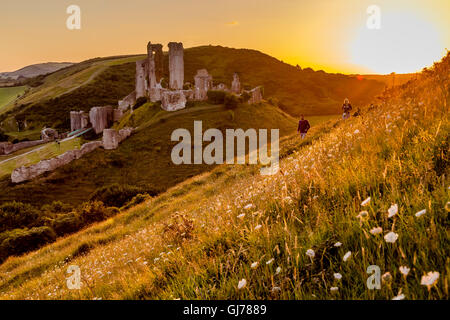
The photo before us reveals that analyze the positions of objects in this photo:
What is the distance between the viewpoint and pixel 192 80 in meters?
154

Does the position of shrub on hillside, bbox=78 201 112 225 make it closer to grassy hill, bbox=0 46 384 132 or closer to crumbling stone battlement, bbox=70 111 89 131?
crumbling stone battlement, bbox=70 111 89 131

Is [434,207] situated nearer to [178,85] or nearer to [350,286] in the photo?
[350,286]

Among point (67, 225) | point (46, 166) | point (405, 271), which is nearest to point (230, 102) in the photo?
point (46, 166)

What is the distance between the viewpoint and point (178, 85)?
7981 centimetres

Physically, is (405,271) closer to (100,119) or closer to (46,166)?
(46,166)

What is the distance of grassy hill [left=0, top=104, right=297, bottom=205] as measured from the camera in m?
38.8

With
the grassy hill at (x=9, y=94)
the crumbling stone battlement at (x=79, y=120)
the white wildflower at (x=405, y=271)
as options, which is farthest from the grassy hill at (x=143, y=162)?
the grassy hill at (x=9, y=94)

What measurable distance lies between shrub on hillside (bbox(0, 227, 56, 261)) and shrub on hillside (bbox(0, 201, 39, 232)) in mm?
6030

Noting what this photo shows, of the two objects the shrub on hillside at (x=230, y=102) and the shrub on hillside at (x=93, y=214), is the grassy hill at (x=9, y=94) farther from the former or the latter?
the shrub on hillside at (x=93, y=214)

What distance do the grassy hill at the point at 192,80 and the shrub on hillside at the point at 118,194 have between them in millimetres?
52135

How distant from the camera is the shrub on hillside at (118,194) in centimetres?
3139

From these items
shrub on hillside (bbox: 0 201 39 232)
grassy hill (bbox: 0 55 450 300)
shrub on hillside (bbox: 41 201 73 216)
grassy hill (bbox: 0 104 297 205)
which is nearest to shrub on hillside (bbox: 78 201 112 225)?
shrub on hillside (bbox: 0 201 39 232)

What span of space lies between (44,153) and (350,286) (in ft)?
204
